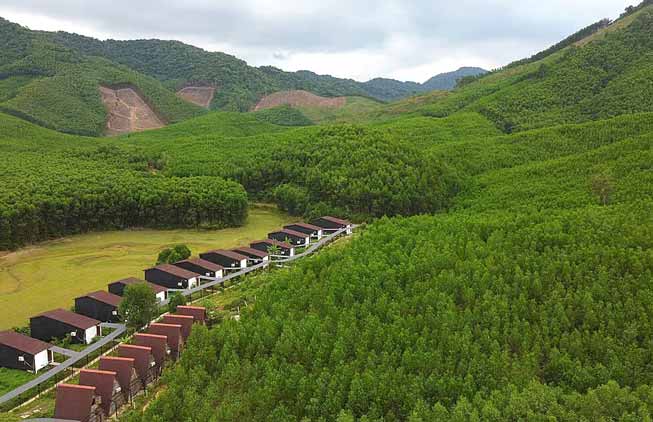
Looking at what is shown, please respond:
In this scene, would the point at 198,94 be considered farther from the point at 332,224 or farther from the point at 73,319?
the point at 73,319

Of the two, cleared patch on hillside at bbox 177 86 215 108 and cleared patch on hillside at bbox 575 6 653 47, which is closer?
cleared patch on hillside at bbox 575 6 653 47

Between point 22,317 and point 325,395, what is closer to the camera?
point 325,395

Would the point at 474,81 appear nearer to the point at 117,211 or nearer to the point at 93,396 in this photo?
the point at 117,211

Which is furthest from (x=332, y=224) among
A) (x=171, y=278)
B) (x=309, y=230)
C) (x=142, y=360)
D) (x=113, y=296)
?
(x=142, y=360)

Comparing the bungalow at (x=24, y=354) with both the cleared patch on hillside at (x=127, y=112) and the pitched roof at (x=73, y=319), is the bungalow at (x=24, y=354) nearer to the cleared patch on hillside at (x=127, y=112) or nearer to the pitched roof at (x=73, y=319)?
the pitched roof at (x=73, y=319)

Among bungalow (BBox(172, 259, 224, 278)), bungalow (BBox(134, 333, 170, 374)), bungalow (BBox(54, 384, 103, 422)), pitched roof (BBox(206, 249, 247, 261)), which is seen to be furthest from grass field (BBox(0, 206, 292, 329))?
bungalow (BBox(54, 384, 103, 422))

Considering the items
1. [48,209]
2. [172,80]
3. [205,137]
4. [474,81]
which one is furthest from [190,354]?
[172,80]

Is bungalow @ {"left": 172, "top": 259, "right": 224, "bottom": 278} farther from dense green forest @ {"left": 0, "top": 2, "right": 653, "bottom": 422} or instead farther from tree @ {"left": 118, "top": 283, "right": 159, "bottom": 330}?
tree @ {"left": 118, "top": 283, "right": 159, "bottom": 330}

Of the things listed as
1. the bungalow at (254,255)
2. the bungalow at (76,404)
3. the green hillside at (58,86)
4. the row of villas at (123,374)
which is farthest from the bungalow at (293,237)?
the green hillside at (58,86)
